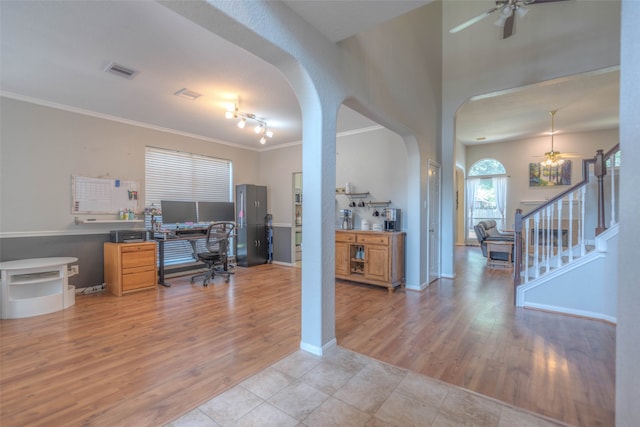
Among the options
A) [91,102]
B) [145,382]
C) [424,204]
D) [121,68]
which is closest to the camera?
[145,382]

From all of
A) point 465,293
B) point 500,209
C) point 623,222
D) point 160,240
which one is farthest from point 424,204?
point 500,209

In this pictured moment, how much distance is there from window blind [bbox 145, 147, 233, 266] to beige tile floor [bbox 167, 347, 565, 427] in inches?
158

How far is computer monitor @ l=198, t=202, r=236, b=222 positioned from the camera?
548 cm

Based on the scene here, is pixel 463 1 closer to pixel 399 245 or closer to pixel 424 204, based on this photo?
pixel 424 204

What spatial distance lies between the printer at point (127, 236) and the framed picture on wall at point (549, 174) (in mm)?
10190

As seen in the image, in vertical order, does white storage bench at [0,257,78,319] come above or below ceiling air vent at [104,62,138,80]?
below

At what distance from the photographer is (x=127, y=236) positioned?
4211mm

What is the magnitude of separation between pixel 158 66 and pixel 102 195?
8.50ft

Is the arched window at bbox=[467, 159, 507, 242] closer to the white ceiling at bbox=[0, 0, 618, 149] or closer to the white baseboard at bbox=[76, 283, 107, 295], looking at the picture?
the white ceiling at bbox=[0, 0, 618, 149]

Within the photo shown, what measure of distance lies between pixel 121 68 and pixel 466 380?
428cm

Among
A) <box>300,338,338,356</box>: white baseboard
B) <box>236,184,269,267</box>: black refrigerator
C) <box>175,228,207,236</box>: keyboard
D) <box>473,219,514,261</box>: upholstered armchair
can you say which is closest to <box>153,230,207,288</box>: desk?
<box>175,228,207,236</box>: keyboard

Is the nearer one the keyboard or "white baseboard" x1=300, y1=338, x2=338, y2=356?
"white baseboard" x1=300, y1=338, x2=338, y2=356

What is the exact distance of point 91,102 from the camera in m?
3.83

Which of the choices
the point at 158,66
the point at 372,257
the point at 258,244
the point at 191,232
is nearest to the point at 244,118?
the point at 158,66
